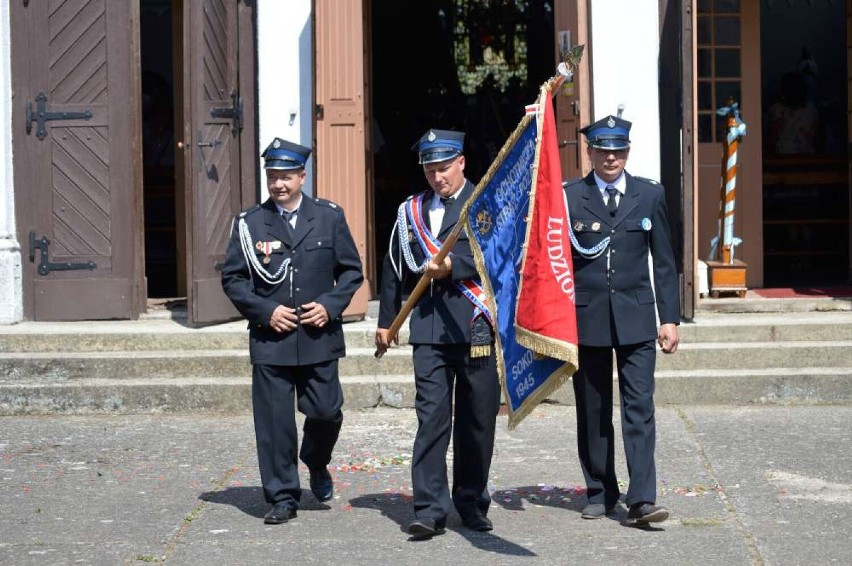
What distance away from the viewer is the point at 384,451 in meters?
8.76

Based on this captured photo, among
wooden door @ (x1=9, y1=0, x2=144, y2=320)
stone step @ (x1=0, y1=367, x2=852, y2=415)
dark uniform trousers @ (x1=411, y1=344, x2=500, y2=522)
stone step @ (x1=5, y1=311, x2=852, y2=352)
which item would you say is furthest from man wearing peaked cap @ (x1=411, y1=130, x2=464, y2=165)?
wooden door @ (x1=9, y1=0, x2=144, y2=320)

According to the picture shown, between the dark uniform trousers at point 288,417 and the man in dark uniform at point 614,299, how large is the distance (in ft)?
3.95

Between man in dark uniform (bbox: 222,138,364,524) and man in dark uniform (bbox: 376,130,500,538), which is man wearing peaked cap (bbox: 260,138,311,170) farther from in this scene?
man in dark uniform (bbox: 376,130,500,538)

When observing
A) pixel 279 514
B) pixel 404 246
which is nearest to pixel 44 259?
pixel 279 514

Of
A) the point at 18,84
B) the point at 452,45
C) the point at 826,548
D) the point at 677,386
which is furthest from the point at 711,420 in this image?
the point at 452,45

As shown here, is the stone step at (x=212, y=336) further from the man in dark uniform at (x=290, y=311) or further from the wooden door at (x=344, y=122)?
the man in dark uniform at (x=290, y=311)

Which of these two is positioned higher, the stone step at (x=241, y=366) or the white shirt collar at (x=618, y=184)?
the white shirt collar at (x=618, y=184)

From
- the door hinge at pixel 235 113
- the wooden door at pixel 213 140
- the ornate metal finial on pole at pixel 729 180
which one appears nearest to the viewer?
the wooden door at pixel 213 140

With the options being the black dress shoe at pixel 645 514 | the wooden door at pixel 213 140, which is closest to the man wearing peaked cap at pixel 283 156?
the black dress shoe at pixel 645 514

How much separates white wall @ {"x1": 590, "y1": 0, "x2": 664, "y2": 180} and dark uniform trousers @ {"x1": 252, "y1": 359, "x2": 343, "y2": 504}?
4710mm

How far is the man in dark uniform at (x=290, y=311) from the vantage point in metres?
7.15

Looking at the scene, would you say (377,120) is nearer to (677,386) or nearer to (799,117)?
(799,117)

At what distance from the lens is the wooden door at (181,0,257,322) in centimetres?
1084

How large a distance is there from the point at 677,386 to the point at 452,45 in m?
9.66
